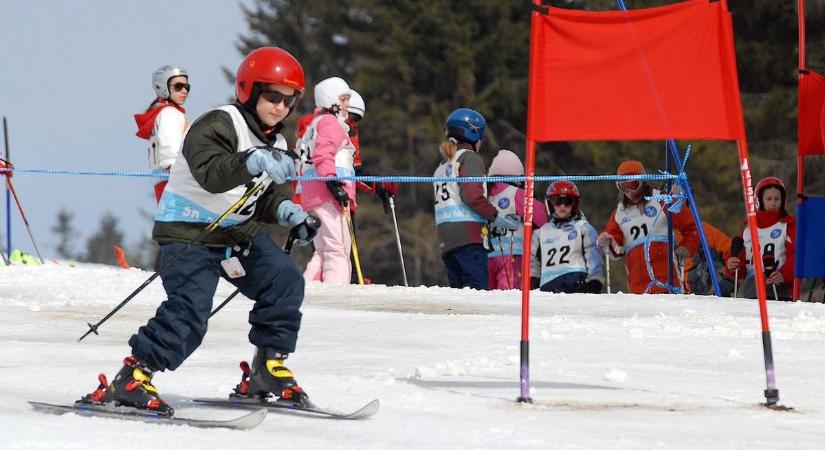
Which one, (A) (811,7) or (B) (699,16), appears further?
(A) (811,7)

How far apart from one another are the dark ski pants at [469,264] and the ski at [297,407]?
6807 millimetres

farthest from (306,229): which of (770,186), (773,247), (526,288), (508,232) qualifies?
(770,186)

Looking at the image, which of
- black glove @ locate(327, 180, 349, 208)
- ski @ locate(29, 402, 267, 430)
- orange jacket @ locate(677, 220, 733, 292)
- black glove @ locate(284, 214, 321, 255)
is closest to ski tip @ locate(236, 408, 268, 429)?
ski @ locate(29, 402, 267, 430)

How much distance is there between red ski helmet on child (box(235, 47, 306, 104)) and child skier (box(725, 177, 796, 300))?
774cm

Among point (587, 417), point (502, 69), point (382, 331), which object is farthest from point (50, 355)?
point (502, 69)

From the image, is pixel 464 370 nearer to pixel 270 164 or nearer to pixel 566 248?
pixel 270 164

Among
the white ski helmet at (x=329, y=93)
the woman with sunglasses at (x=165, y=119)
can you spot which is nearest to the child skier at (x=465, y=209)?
the white ski helmet at (x=329, y=93)

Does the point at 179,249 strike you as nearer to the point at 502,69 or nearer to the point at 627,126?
the point at 627,126

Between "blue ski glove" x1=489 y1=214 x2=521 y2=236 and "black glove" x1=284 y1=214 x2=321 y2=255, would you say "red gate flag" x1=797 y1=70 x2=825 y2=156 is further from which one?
"black glove" x1=284 y1=214 x2=321 y2=255

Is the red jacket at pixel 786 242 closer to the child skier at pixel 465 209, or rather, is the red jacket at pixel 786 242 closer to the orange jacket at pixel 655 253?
the orange jacket at pixel 655 253

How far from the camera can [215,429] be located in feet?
18.2

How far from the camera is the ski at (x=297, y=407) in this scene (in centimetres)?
585

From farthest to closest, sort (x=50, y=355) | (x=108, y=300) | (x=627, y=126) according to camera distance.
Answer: (x=108, y=300), (x=50, y=355), (x=627, y=126)

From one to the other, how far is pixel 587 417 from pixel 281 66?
6.25ft
